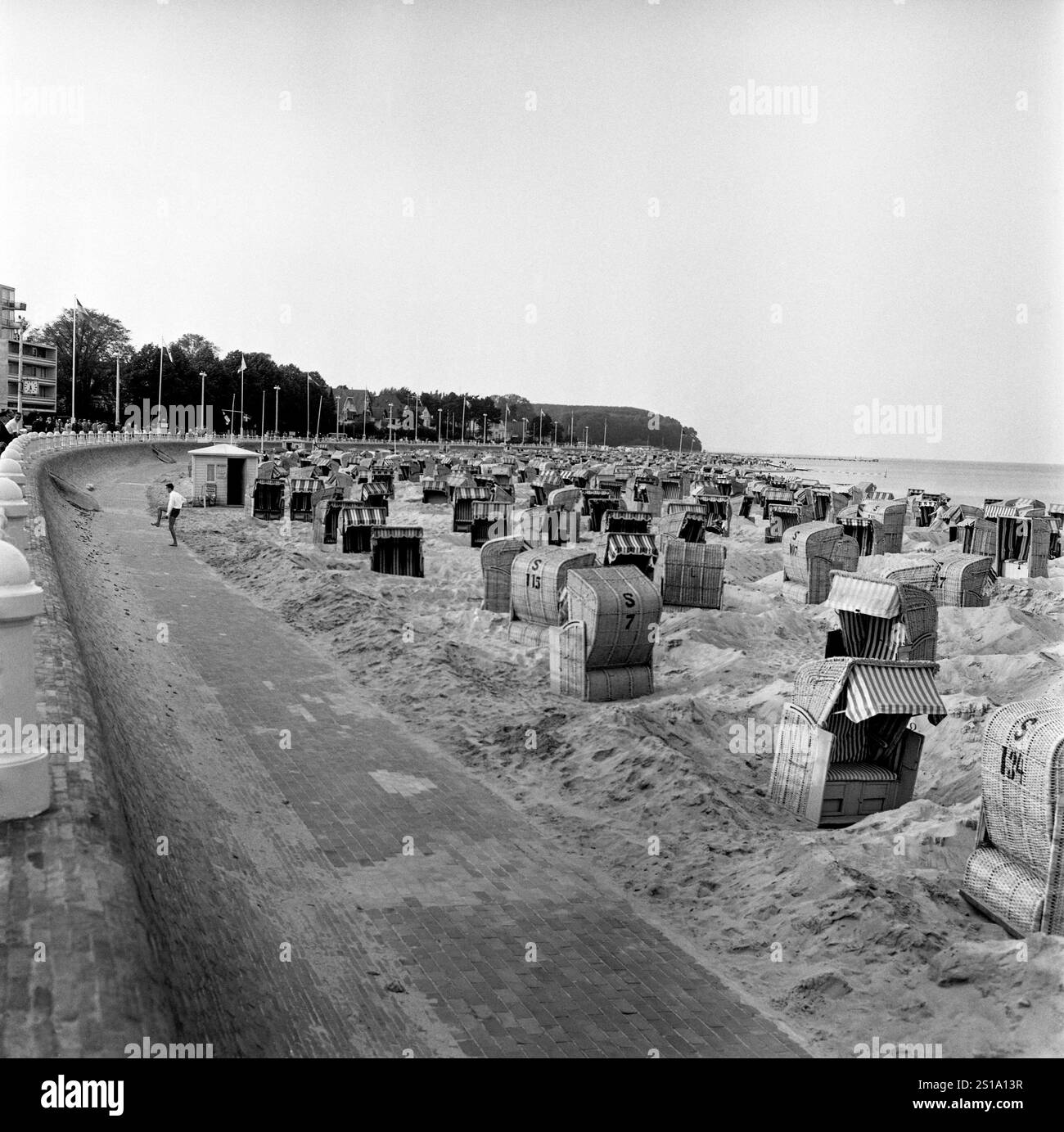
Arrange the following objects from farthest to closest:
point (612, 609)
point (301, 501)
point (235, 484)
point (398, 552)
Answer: point (235, 484) → point (301, 501) → point (398, 552) → point (612, 609)

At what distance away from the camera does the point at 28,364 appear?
114250mm

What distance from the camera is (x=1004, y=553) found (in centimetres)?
3291

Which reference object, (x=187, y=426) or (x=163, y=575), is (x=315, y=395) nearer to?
(x=187, y=426)

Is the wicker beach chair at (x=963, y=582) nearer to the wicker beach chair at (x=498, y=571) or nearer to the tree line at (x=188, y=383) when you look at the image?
the wicker beach chair at (x=498, y=571)

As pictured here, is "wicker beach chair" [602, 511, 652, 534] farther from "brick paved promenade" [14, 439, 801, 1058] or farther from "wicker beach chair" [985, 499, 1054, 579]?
Answer: "brick paved promenade" [14, 439, 801, 1058]

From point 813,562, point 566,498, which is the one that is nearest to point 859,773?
point 813,562

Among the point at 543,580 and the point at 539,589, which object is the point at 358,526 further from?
the point at 543,580

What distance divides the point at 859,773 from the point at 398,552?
16.5m

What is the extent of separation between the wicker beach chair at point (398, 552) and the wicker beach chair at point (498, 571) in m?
5.39

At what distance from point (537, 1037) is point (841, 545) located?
2015cm

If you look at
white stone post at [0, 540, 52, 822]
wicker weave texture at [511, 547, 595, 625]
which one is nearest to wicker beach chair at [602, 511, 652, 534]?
wicker weave texture at [511, 547, 595, 625]

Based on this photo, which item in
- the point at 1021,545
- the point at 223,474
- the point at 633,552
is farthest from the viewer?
the point at 223,474

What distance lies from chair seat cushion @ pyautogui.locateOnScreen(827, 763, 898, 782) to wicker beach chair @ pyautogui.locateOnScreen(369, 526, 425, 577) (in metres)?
16.1

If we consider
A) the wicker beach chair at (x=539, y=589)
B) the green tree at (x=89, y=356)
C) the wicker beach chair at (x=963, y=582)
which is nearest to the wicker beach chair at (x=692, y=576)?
the wicker beach chair at (x=963, y=582)
